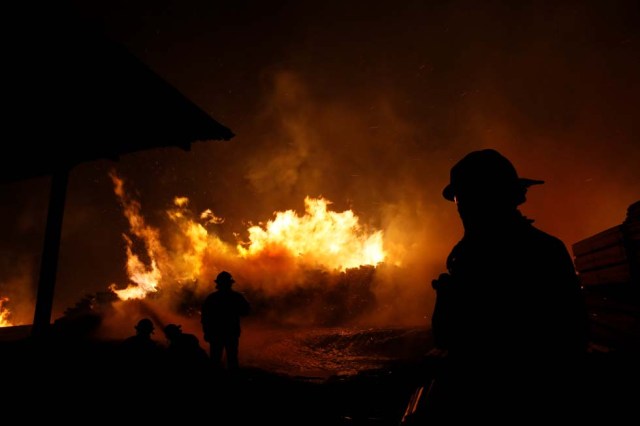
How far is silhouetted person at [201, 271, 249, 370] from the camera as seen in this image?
6719mm

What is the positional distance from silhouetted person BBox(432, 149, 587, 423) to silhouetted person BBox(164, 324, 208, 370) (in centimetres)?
415

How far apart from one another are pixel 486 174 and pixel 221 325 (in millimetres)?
6255

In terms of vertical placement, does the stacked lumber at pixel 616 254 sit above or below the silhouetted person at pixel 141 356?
above

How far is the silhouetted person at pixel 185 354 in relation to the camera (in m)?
4.81

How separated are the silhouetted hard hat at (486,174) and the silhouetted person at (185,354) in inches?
179

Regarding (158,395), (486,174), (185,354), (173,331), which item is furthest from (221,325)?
(486,174)

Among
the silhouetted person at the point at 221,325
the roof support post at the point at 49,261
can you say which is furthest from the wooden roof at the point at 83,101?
the silhouetted person at the point at 221,325

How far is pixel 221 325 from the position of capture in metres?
6.73

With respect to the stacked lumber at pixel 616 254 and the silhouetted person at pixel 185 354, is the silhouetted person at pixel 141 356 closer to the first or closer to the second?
the silhouetted person at pixel 185 354

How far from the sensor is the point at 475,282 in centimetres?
180

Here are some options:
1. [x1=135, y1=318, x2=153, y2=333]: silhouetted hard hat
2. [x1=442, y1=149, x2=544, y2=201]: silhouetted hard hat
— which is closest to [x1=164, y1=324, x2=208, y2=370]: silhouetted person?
[x1=135, y1=318, x2=153, y2=333]: silhouetted hard hat

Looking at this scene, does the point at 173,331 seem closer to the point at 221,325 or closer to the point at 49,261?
the point at 221,325

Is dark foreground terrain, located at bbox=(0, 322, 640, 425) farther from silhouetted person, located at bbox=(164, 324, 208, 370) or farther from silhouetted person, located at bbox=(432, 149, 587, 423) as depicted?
silhouetted person, located at bbox=(432, 149, 587, 423)

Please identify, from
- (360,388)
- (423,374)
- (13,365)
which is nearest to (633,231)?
(423,374)
